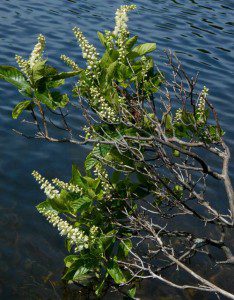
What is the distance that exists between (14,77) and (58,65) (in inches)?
397

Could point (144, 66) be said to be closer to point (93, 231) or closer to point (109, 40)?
point (109, 40)

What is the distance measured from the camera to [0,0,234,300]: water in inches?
294

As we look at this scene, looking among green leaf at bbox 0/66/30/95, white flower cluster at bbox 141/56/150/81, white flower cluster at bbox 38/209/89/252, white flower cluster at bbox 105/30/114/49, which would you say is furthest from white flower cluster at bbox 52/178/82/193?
white flower cluster at bbox 105/30/114/49

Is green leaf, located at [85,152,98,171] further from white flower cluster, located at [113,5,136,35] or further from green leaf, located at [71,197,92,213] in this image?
white flower cluster, located at [113,5,136,35]

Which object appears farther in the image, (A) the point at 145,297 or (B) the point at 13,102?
(B) the point at 13,102

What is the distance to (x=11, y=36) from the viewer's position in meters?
17.1

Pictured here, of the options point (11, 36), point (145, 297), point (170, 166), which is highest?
point (170, 166)

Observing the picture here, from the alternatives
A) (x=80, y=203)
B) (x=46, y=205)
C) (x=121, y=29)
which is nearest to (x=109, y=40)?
(x=121, y=29)

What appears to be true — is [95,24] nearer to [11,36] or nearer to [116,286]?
[11,36]

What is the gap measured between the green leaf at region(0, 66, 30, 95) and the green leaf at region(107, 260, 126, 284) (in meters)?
2.60

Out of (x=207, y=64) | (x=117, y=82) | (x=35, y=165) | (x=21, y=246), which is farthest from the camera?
(x=207, y=64)

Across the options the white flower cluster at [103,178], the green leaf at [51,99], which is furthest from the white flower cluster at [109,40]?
the white flower cluster at [103,178]

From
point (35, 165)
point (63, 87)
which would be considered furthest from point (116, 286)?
point (63, 87)

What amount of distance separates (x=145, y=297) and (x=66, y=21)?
14986mm
